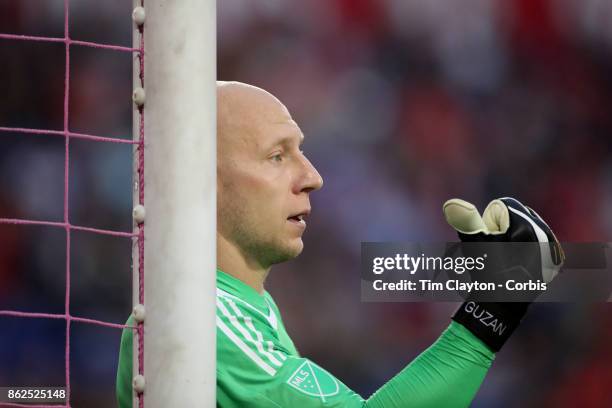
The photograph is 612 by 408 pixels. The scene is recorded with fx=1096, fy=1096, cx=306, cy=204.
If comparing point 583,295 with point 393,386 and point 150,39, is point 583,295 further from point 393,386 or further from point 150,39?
point 150,39

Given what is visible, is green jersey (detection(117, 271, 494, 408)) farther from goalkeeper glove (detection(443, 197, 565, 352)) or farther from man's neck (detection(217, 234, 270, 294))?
man's neck (detection(217, 234, 270, 294))

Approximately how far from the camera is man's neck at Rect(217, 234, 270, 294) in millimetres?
2008

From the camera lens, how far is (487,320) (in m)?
1.82

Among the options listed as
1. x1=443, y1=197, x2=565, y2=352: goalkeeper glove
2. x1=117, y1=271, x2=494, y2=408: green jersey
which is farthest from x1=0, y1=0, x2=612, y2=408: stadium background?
x1=443, y1=197, x2=565, y2=352: goalkeeper glove

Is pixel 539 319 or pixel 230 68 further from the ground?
pixel 230 68

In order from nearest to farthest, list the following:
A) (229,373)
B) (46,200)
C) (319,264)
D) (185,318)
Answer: (185,318) → (229,373) → (46,200) → (319,264)

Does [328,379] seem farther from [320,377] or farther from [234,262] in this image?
[234,262]

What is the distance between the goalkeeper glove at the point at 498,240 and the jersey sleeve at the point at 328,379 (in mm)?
23

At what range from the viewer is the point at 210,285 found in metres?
1.56

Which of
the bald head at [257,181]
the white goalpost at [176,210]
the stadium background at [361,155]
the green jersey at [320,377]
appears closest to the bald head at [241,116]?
the bald head at [257,181]

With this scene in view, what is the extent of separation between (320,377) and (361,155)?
3.03m

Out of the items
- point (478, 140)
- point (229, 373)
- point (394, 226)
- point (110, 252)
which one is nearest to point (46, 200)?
point (110, 252)

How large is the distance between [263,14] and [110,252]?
127 centimetres

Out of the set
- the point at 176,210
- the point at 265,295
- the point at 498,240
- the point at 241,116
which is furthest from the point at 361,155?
the point at 176,210
